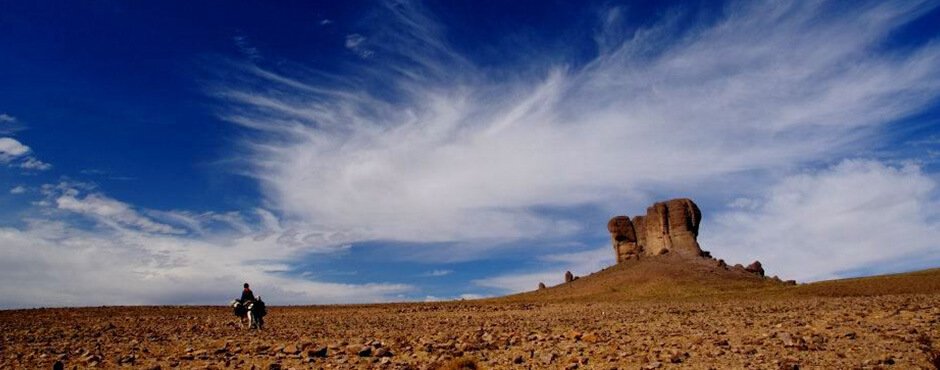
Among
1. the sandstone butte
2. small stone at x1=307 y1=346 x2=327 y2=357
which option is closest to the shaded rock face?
the sandstone butte

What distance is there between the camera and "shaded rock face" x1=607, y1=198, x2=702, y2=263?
125500mm

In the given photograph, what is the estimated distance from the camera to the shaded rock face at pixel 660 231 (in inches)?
4941

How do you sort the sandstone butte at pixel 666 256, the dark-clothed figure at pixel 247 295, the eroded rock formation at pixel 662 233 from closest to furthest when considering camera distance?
the dark-clothed figure at pixel 247 295, the sandstone butte at pixel 666 256, the eroded rock formation at pixel 662 233

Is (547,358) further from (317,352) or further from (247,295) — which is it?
(247,295)

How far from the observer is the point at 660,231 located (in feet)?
430

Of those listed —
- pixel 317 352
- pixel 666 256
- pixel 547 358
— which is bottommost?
pixel 547 358

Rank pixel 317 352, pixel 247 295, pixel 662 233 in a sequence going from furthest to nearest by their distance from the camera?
pixel 662 233, pixel 247 295, pixel 317 352

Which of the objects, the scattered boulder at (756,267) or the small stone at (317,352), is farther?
the scattered boulder at (756,267)

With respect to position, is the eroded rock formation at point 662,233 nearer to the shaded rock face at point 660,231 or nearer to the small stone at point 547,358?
the shaded rock face at point 660,231

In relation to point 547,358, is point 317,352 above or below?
above

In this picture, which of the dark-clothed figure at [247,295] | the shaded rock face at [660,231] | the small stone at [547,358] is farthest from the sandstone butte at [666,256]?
the small stone at [547,358]

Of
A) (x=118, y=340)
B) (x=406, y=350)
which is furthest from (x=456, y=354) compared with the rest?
(x=118, y=340)

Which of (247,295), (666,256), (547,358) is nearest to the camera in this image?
(547,358)

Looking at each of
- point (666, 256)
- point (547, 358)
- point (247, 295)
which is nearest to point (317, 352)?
point (547, 358)
